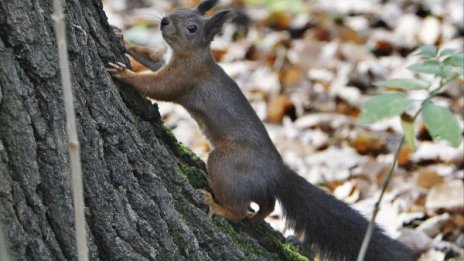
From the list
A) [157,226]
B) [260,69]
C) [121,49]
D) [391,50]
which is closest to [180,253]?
[157,226]

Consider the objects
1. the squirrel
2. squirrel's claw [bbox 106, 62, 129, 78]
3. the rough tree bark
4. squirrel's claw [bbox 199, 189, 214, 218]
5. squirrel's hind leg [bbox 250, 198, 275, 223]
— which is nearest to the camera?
the rough tree bark

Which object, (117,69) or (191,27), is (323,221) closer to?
(117,69)

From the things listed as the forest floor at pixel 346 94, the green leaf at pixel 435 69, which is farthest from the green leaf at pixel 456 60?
the forest floor at pixel 346 94

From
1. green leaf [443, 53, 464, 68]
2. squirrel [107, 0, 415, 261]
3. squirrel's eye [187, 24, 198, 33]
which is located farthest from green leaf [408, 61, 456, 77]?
squirrel's eye [187, 24, 198, 33]

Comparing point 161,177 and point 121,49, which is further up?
point 121,49

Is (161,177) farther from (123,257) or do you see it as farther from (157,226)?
(123,257)

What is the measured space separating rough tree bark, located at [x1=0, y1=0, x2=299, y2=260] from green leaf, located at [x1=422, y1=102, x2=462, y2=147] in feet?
3.18

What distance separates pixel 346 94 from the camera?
20.9 feet

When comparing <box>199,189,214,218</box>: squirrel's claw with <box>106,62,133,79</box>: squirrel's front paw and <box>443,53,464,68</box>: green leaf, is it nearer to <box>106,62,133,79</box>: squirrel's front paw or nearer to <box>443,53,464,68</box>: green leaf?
<box>106,62,133,79</box>: squirrel's front paw

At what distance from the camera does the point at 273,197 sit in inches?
134

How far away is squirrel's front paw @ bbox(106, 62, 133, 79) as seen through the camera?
3035 mm

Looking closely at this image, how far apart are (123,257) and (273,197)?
93 cm

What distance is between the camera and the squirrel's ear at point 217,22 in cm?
391

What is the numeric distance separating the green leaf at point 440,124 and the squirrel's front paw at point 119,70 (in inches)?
46.6
